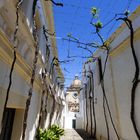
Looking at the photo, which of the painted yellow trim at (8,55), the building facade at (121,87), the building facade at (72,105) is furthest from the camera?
the building facade at (72,105)

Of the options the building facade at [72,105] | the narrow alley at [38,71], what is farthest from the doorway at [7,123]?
the building facade at [72,105]

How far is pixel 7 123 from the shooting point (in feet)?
11.2

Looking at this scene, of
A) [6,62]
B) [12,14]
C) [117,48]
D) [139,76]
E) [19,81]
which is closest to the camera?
[6,62]

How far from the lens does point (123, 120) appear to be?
5172 millimetres

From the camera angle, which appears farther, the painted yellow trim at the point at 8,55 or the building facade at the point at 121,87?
the building facade at the point at 121,87

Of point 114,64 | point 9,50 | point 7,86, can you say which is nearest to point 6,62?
point 9,50

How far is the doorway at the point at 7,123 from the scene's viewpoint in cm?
325

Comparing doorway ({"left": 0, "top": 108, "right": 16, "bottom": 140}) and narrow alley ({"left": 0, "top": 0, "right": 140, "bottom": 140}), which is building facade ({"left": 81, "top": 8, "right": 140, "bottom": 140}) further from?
doorway ({"left": 0, "top": 108, "right": 16, "bottom": 140})

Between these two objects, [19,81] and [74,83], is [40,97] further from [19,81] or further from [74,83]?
[74,83]

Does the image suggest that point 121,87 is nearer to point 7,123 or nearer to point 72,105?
point 7,123

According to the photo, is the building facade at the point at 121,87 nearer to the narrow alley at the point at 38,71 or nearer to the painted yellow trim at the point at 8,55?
the narrow alley at the point at 38,71

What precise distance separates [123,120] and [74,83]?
2692cm

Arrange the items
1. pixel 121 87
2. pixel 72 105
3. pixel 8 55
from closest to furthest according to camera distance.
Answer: pixel 8 55, pixel 121 87, pixel 72 105

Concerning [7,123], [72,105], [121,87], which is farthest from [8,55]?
[72,105]
